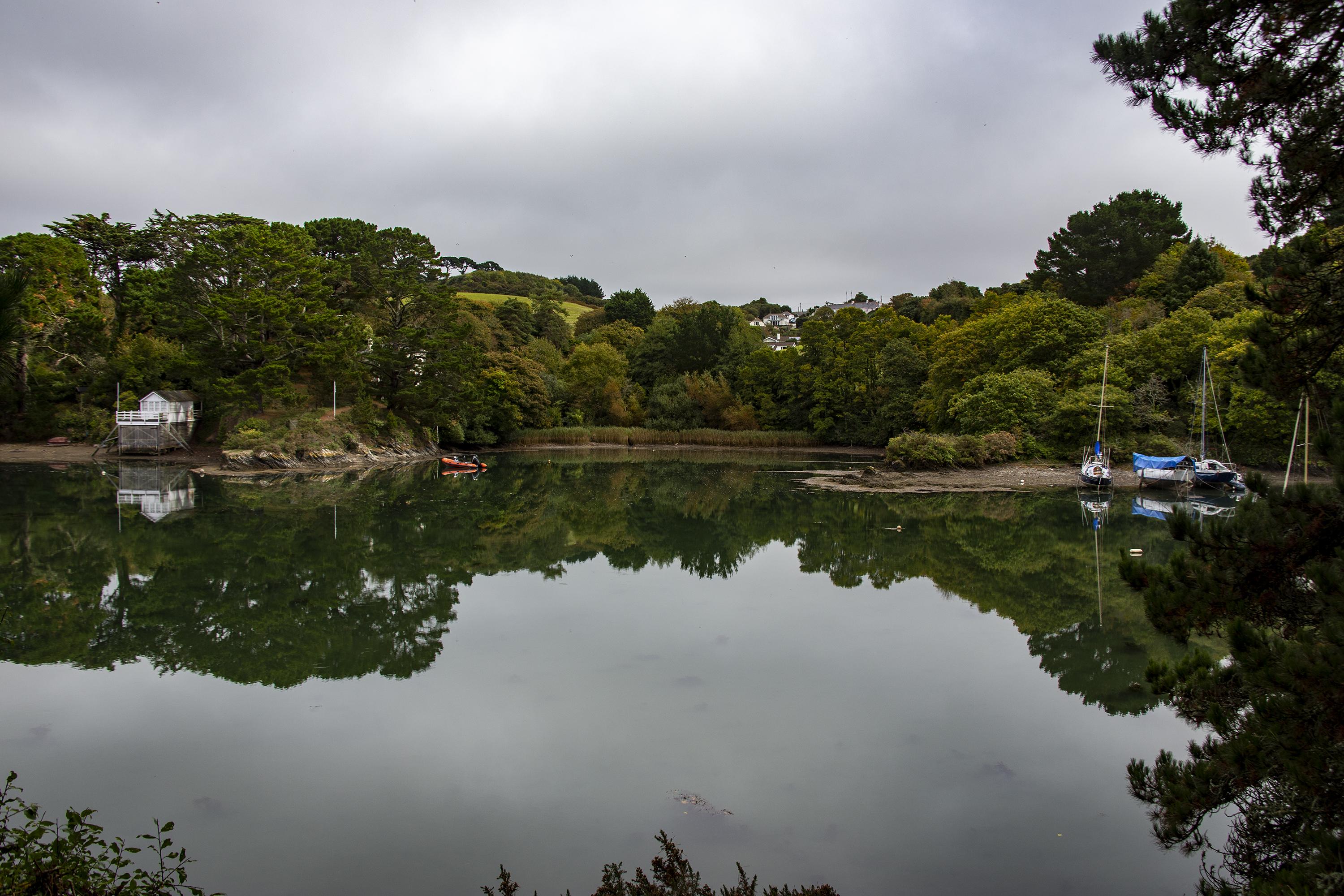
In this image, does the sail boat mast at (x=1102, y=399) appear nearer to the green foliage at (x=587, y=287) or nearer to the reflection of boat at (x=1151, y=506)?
the reflection of boat at (x=1151, y=506)

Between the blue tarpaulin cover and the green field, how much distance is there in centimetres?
5136

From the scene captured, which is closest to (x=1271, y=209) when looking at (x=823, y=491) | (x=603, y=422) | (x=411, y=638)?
(x=411, y=638)

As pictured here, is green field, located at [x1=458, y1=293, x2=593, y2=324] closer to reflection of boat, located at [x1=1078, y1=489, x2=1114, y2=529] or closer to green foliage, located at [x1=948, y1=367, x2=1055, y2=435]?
green foliage, located at [x1=948, y1=367, x2=1055, y2=435]

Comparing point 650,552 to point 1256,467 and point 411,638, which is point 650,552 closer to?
point 411,638

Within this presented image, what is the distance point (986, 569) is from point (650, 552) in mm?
6951

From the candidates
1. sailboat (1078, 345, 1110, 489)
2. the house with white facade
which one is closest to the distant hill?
the house with white facade

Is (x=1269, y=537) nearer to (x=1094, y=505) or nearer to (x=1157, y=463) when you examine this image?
(x=1094, y=505)

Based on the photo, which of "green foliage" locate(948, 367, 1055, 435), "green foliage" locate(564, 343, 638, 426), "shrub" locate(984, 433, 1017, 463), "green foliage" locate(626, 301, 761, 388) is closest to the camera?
"shrub" locate(984, 433, 1017, 463)

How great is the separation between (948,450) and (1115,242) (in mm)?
24378

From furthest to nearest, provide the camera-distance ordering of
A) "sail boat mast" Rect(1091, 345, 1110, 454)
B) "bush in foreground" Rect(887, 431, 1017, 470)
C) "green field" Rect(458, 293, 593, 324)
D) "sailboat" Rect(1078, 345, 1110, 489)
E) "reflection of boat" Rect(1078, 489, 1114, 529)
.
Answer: "green field" Rect(458, 293, 593, 324)
"bush in foreground" Rect(887, 431, 1017, 470)
"sail boat mast" Rect(1091, 345, 1110, 454)
"sailboat" Rect(1078, 345, 1110, 489)
"reflection of boat" Rect(1078, 489, 1114, 529)

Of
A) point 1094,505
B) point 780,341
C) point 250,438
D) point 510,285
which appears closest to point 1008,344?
point 1094,505

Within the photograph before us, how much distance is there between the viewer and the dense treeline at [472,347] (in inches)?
1358

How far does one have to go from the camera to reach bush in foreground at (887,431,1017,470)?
3416 centimetres

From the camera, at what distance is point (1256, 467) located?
2962 cm
